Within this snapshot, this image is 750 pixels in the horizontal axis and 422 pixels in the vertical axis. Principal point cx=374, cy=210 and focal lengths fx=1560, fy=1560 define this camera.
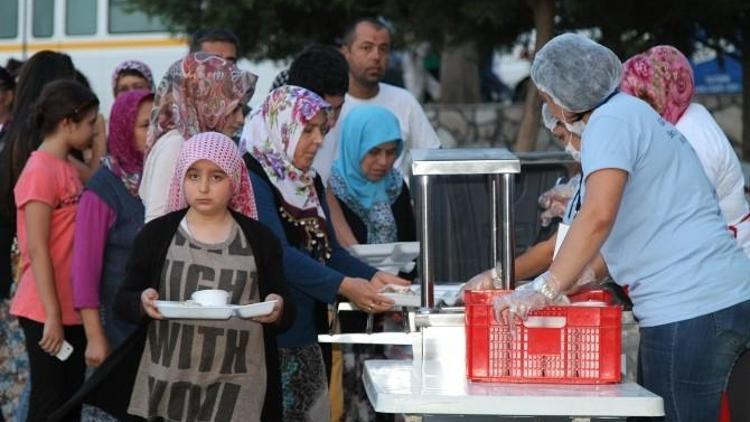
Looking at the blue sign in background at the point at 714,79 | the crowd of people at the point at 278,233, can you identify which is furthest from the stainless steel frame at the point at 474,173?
the blue sign in background at the point at 714,79

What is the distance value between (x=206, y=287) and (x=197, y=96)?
100 centimetres

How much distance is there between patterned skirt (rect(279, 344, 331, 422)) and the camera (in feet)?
20.3

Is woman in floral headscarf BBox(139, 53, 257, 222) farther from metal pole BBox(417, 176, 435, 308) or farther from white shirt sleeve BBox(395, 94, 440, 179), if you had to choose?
white shirt sleeve BBox(395, 94, 440, 179)

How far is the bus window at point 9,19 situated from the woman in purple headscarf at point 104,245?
52.9 ft

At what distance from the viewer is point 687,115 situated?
6.28m

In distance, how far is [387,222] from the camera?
292 inches

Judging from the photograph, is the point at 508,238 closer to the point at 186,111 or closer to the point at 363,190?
the point at 186,111

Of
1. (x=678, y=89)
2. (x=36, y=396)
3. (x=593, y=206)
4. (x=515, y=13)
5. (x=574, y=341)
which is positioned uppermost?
(x=515, y=13)

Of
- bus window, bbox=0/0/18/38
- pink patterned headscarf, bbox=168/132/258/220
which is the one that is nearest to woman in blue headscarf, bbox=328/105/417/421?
pink patterned headscarf, bbox=168/132/258/220

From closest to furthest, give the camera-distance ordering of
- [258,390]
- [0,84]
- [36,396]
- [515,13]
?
[258,390] < [36,396] < [0,84] < [515,13]

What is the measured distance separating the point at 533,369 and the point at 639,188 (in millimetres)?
660

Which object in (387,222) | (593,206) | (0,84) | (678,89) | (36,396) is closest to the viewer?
(593,206)

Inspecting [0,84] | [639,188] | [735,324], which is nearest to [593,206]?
[639,188]

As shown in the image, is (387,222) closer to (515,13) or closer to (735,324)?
(735,324)
